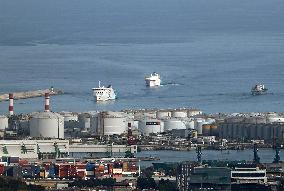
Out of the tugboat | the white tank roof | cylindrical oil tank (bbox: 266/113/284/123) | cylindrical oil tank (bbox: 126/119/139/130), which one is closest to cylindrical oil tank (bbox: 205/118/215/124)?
cylindrical oil tank (bbox: 266/113/284/123)

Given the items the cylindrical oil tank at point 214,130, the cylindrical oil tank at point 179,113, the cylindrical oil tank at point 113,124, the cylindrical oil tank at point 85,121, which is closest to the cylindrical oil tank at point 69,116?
the cylindrical oil tank at point 85,121

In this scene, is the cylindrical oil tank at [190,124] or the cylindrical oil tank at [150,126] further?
the cylindrical oil tank at [190,124]

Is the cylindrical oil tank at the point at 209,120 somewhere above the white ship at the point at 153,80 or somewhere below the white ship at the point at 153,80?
below

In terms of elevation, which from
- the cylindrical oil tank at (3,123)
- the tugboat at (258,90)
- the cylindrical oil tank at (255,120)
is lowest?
the cylindrical oil tank at (3,123)

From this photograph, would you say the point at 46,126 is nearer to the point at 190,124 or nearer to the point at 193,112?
the point at 190,124

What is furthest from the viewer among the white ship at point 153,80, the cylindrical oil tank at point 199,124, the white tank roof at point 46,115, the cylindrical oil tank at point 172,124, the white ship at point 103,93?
the white ship at point 153,80

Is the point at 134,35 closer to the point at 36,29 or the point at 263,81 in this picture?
the point at 36,29

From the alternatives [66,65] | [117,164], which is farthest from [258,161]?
[66,65]

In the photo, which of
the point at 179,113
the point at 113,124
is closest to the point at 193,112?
the point at 179,113

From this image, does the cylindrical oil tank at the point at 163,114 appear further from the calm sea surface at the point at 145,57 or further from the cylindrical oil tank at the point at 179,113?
the calm sea surface at the point at 145,57
